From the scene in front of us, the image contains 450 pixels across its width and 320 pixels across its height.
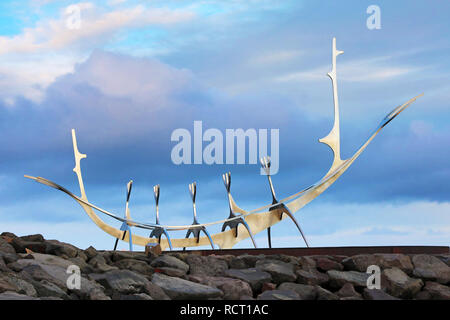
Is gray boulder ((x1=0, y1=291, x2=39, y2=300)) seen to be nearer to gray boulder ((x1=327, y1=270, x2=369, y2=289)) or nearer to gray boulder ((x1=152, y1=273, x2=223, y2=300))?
gray boulder ((x1=152, y1=273, x2=223, y2=300))

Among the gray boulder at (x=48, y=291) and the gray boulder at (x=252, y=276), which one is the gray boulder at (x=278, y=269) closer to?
the gray boulder at (x=252, y=276)

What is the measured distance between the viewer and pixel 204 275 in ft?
32.9

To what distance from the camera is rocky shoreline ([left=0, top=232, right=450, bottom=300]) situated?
28.9ft

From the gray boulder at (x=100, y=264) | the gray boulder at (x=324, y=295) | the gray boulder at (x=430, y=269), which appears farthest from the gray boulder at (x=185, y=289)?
the gray boulder at (x=430, y=269)

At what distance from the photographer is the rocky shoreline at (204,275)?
28.9 feet

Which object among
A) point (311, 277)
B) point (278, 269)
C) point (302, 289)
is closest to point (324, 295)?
point (302, 289)

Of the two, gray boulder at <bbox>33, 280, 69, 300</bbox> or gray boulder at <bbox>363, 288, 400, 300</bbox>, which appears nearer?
gray boulder at <bbox>33, 280, 69, 300</bbox>

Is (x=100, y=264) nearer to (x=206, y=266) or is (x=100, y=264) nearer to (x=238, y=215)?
(x=206, y=266)

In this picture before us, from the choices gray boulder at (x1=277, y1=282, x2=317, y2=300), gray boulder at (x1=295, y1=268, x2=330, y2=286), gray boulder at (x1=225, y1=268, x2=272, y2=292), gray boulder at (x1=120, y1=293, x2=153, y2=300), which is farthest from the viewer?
gray boulder at (x1=295, y1=268, x2=330, y2=286)

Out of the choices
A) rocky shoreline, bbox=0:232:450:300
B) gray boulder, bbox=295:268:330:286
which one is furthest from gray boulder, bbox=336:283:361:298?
gray boulder, bbox=295:268:330:286

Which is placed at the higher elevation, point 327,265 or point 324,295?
point 327,265
